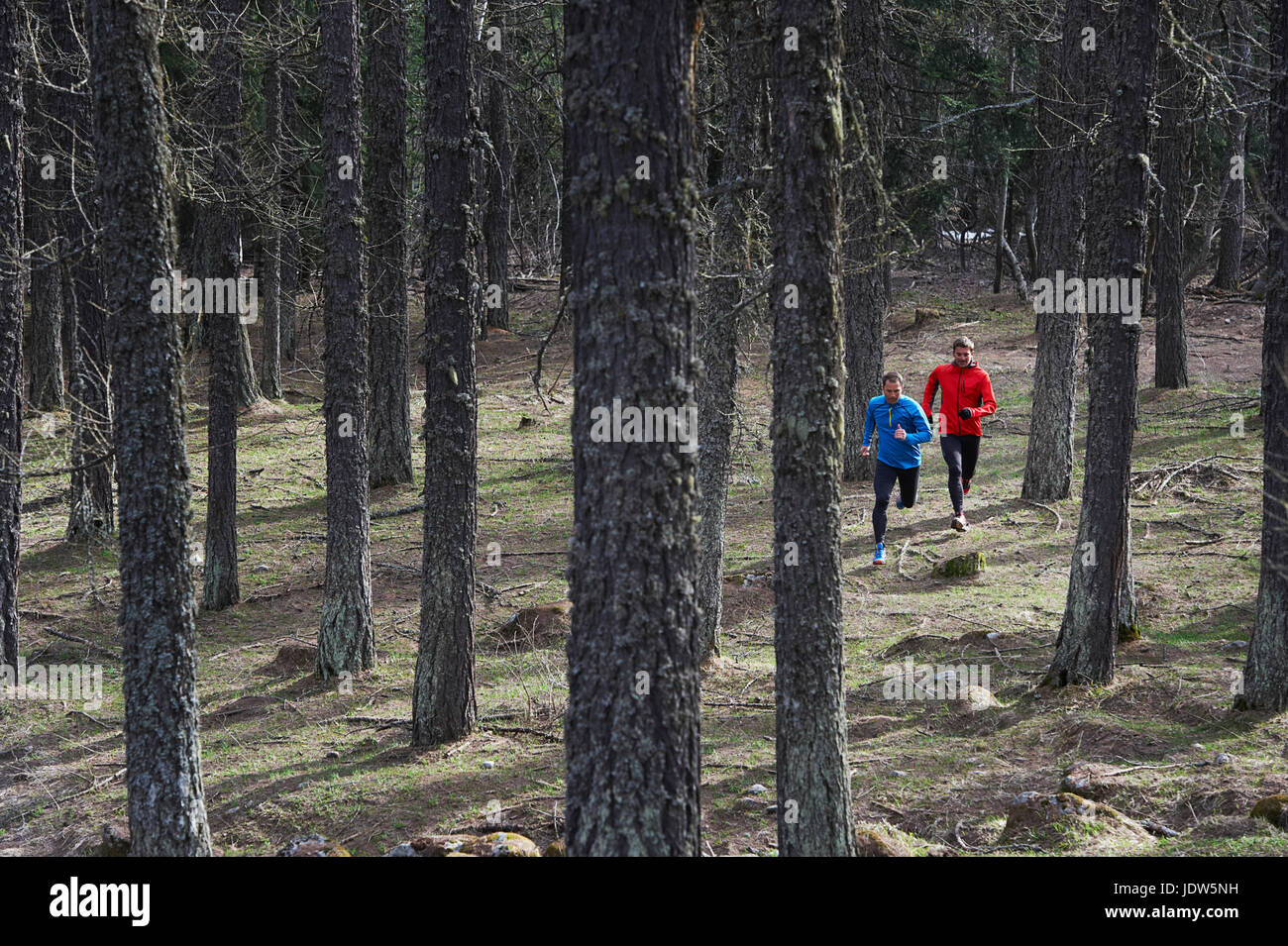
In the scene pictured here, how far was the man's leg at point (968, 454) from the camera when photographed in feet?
43.4

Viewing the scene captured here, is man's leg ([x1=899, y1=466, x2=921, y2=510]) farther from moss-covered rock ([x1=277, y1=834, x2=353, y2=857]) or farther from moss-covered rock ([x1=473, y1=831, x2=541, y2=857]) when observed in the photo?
moss-covered rock ([x1=277, y1=834, x2=353, y2=857])

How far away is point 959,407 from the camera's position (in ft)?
42.7

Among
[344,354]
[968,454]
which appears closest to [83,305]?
[344,354]

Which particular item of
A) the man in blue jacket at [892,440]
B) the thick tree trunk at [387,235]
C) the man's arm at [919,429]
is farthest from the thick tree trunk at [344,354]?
the man's arm at [919,429]

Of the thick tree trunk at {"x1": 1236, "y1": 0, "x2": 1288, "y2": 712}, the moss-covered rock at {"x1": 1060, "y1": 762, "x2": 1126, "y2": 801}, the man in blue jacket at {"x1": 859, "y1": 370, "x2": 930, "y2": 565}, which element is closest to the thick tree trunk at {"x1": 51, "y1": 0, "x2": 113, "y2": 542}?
the man in blue jacket at {"x1": 859, "y1": 370, "x2": 930, "y2": 565}

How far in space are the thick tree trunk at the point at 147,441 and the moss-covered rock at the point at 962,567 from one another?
8198 millimetres

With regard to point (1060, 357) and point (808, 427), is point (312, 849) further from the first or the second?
point (1060, 357)

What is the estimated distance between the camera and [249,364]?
22.5 metres

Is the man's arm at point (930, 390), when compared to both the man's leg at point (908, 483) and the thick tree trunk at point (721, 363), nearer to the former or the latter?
the man's leg at point (908, 483)

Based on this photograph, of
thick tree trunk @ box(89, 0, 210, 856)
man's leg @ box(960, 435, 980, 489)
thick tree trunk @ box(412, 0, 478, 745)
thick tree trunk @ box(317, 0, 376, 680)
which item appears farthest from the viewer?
man's leg @ box(960, 435, 980, 489)

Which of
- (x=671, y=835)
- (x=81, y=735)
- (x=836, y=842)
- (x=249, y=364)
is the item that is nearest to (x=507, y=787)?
(x=836, y=842)

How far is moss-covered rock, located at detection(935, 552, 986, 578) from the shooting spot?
1216cm

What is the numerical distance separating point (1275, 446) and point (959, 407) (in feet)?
17.2

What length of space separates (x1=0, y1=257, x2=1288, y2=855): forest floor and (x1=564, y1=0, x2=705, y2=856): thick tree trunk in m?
2.21
